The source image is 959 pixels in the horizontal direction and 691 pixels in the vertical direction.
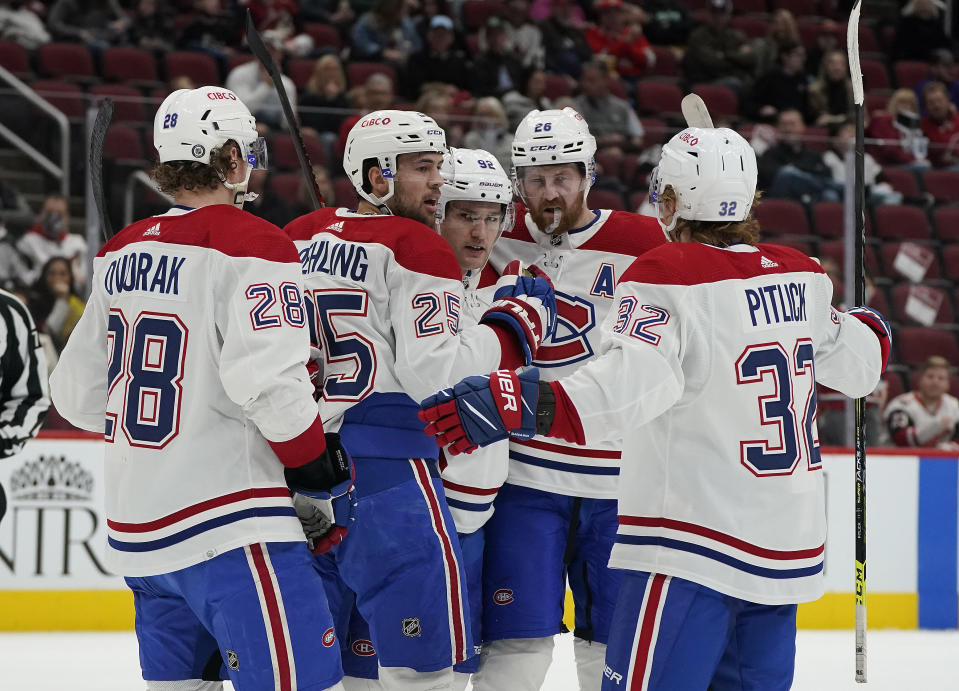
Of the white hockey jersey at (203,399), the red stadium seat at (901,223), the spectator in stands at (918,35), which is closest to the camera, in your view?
the white hockey jersey at (203,399)

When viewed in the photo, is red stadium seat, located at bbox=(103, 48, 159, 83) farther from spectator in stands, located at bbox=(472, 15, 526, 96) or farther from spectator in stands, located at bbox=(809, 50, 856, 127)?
spectator in stands, located at bbox=(809, 50, 856, 127)

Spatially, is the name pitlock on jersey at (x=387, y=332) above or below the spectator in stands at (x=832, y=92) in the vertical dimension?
below

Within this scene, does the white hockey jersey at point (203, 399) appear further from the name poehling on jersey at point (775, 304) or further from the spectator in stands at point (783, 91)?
the spectator in stands at point (783, 91)

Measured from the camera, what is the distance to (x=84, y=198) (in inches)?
238

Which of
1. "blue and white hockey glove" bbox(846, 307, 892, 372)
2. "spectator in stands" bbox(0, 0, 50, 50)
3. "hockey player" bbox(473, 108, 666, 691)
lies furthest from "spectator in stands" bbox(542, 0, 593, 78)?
"blue and white hockey glove" bbox(846, 307, 892, 372)

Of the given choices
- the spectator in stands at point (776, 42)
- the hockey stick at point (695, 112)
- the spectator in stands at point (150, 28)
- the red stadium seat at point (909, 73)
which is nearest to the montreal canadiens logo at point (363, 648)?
the hockey stick at point (695, 112)

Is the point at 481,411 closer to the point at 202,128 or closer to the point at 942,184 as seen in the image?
the point at 202,128

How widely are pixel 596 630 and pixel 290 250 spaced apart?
1.57 m

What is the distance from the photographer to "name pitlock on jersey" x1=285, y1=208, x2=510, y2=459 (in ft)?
9.47

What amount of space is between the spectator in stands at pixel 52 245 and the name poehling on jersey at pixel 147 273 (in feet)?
11.5

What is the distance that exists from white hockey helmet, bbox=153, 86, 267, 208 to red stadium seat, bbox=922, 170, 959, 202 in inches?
208

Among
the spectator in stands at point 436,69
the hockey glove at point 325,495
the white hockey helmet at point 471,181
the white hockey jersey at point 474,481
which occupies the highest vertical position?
the spectator in stands at point 436,69

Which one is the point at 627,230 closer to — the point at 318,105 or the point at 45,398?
the point at 45,398

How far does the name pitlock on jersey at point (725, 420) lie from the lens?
8.26 ft
